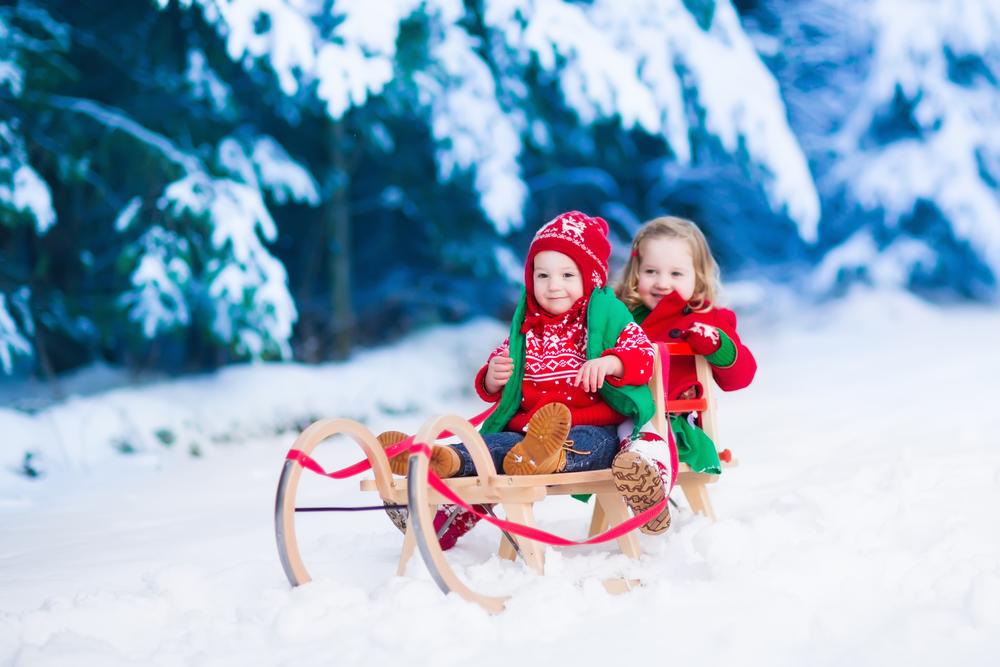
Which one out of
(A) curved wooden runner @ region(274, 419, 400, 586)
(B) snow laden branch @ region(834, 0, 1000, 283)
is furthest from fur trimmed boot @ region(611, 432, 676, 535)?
(B) snow laden branch @ region(834, 0, 1000, 283)

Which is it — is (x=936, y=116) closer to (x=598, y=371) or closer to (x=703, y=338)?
→ (x=703, y=338)

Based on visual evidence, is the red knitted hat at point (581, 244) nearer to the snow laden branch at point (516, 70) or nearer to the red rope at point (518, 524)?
the red rope at point (518, 524)

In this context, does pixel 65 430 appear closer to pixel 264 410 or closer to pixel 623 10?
pixel 264 410

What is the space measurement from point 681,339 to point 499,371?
0.68 meters

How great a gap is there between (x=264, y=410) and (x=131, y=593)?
3.52 m

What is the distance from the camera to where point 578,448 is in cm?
275

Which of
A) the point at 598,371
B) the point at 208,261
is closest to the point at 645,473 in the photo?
the point at 598,371

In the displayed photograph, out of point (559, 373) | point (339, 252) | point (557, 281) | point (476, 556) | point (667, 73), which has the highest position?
point (667, 73)

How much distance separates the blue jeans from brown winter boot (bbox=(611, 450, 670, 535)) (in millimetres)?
81

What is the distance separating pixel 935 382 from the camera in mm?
6742

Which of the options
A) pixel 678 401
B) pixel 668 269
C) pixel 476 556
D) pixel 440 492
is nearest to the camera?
pixel 440 492

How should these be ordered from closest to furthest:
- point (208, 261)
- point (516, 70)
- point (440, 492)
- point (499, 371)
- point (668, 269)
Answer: point (440, 492) → point (499, 371) → point (668, 269) → point (208, 261) → point (516, 70)

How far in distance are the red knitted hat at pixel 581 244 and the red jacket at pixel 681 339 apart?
369 mm

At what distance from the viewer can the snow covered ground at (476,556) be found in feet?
7.20
